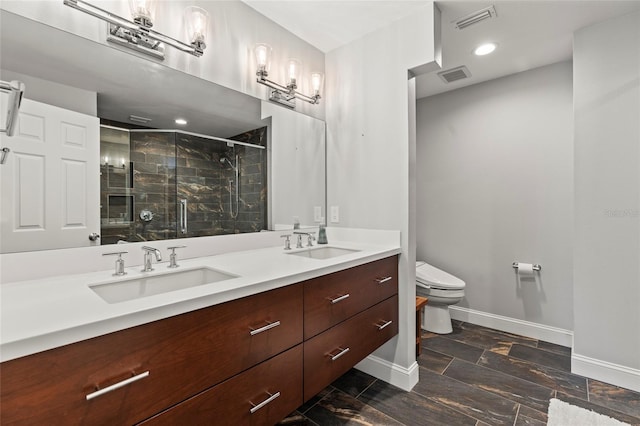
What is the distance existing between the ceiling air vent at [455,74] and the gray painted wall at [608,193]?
2.49 ft

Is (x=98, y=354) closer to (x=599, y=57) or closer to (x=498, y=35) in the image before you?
(x=498, y=35)

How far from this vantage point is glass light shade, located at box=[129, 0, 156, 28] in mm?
1330

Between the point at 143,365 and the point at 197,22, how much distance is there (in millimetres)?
1552

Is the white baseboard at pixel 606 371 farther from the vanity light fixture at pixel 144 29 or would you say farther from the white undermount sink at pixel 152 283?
the vanity light fixture at pixel 144 29

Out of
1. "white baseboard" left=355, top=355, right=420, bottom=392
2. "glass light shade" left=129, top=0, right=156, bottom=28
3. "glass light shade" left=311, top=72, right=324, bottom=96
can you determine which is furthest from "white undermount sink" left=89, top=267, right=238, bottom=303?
"glass light shade" left=311, top=72, right=324, bottom=96

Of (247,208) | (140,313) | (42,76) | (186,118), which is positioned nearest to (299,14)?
(186,118)

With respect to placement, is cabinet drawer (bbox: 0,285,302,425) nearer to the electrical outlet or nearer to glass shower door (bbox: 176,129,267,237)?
glass shower door (bbox: 176,129,267,237)

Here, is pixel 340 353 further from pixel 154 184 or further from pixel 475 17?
pixel 475 17

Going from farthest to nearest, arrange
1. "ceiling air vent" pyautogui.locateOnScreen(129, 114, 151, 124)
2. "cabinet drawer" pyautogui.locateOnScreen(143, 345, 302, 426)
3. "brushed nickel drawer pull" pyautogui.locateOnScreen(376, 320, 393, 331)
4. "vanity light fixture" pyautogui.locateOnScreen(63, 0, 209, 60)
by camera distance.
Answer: "brushed nickel drawer pull" pyautogui.locateOnScreen(376, 320, 393, 331) → "ceiling air vent" pyautogui.locateOnScreen(129, 114, 151, 124) → "vanity light fixture" pyautogui.locateOnScreen(63, 0, 209, 60) → "cabinet drawer" pyautogui.locateOnScreen(143, 345, 302, 426)

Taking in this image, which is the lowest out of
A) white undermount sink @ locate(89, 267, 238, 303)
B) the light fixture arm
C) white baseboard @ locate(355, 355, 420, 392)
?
white baseboard @ locate(355, 355, 420, 392)

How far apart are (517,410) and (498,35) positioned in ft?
7.99

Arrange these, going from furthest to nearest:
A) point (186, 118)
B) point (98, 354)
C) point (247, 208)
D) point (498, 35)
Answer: point (498, 35), point (247, 208), point (186, 118), point (98, 354)

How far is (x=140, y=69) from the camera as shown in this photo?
56.3 inches

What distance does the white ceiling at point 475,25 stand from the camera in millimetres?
1859
